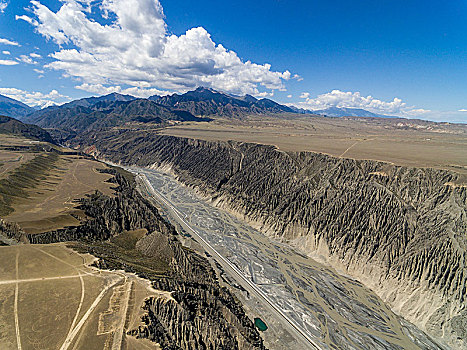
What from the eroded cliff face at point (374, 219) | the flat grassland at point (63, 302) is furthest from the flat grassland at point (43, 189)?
the eroded cliff face at point (374, 219)

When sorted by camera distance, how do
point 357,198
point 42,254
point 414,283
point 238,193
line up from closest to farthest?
point 42,254, point 414,283, point 357,198, point 238,193

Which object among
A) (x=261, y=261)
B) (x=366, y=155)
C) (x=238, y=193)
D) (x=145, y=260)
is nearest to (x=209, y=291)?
(x=145, y=260)

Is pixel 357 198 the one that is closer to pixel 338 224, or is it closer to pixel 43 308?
pixel 338 224

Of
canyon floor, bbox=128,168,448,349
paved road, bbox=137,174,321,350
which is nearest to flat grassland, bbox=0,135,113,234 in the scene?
paved road, bbox=137,174,321,350

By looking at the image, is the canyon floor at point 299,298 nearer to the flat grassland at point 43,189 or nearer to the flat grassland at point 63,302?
the flat grassland at point 63,302

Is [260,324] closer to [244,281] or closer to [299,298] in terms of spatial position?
[299,298]

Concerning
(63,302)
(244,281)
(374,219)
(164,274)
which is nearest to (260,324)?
(244,281)
